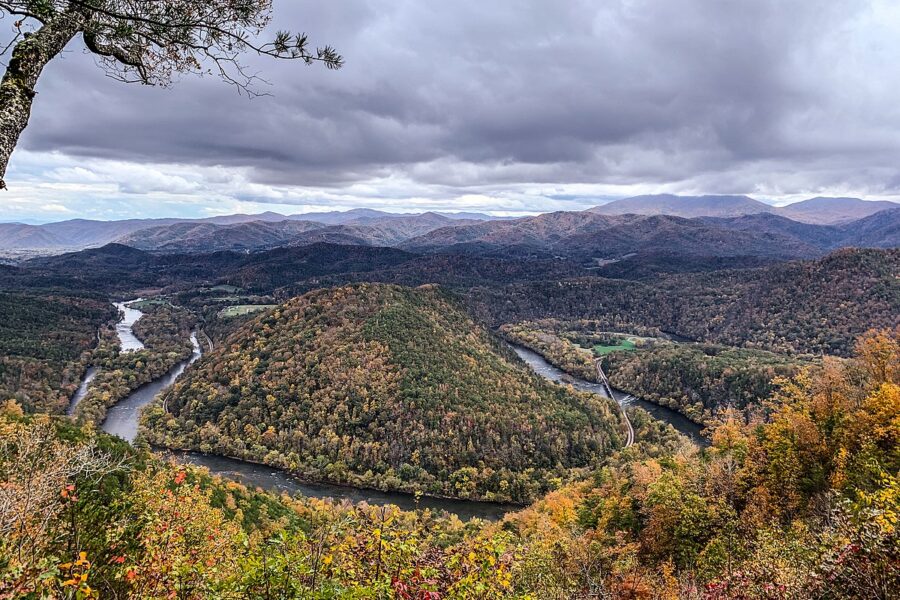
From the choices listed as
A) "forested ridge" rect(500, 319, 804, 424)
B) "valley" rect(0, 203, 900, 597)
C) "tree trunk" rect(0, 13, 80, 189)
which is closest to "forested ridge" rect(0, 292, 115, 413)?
"valley" rect(0, 203, 900, 597)

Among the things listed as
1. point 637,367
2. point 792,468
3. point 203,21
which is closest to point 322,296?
point 637,367

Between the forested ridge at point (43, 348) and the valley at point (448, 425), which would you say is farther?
the forested ridge at point (43, 348)

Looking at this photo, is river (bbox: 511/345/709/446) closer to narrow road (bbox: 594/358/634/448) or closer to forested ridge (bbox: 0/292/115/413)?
narrow road (bbox: 594/358/634/448)

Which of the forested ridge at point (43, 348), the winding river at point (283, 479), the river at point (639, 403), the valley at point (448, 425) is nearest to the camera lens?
the valley at point (448, 425)

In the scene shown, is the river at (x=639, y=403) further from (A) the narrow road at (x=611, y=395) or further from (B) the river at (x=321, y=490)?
(B) the river at (x=321, y=490)

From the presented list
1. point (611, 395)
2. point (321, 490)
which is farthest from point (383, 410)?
point (611, 395)

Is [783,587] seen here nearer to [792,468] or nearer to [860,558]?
[860,558]

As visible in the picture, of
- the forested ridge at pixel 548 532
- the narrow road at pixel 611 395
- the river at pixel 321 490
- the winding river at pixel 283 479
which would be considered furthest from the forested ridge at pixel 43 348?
the narrow road at pixel 611 395
